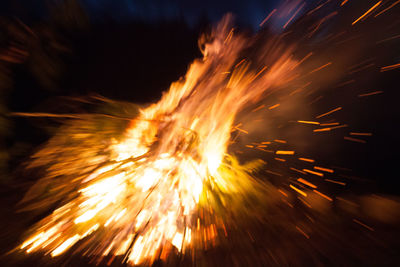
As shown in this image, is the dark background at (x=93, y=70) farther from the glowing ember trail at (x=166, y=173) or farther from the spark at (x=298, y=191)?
the spark at (x=298, y=191)

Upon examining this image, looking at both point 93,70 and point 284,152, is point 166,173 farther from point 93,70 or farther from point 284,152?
point 284,152

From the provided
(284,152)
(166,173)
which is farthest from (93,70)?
(284,152)

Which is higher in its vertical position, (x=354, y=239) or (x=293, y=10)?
(x=293, y=10)

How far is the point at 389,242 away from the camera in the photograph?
1.44 metres

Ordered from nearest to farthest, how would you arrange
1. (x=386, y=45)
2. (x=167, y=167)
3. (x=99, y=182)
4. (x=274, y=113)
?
(x=386, y=45)
(x=99, y=182)
(x=167, y=167)
(x=274, y=113)

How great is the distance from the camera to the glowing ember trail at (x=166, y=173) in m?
1.45

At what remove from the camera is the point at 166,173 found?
2.05m

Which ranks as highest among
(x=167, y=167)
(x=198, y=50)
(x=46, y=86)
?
(x=46, y=86)

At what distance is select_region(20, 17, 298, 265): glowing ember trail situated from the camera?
4.75 feet

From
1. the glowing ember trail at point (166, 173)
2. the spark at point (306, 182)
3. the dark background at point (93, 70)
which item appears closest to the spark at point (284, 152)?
the glowing ember trail at point (166, 173)

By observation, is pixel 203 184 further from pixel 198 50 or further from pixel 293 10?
pixel 293 10

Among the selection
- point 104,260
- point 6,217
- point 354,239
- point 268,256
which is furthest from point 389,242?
point 6,217

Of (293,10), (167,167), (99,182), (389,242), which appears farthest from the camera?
(167,167)

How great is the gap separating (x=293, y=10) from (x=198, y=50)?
117 cm
